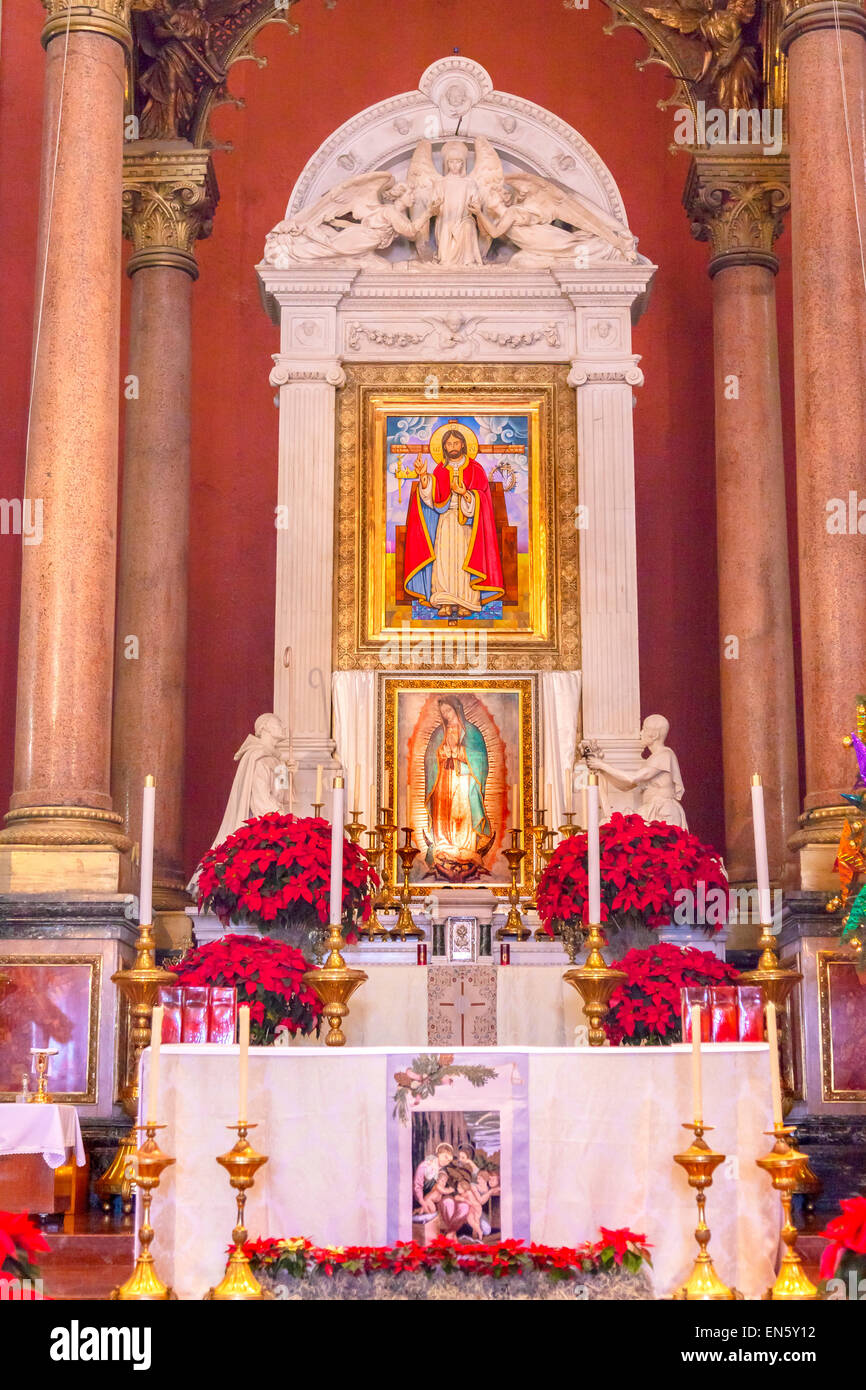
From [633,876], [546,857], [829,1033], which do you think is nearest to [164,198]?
[546,857]

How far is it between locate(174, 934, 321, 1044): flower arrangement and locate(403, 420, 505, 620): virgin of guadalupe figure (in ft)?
17.7

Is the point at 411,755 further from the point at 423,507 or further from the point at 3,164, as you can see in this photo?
the point at 3,164

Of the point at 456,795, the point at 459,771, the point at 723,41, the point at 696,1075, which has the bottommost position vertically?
the point at 696,1075

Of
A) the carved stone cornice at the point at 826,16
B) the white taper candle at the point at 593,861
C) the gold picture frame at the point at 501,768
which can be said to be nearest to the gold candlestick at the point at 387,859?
the gold picture frame at the point at 501,768

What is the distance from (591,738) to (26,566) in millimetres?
4028

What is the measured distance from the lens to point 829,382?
408 inches

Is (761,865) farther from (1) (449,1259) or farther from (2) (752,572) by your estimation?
(2) (752,572)

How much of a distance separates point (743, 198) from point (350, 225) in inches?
122

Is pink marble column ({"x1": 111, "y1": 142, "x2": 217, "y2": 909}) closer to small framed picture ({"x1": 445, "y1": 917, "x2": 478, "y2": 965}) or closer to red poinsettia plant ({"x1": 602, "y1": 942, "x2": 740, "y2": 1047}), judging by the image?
small framed picture ({"x1": 445, "y1": 917, "x2": 478, "y2": 965})

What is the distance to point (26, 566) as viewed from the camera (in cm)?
1029

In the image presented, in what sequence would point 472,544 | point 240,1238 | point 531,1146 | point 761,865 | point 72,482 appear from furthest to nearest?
point 472,544, point 72,482, point 761,865, point 531,1146, point 240,1238

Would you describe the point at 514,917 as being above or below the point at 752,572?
below

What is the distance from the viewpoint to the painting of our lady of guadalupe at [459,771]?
12.0 metres
